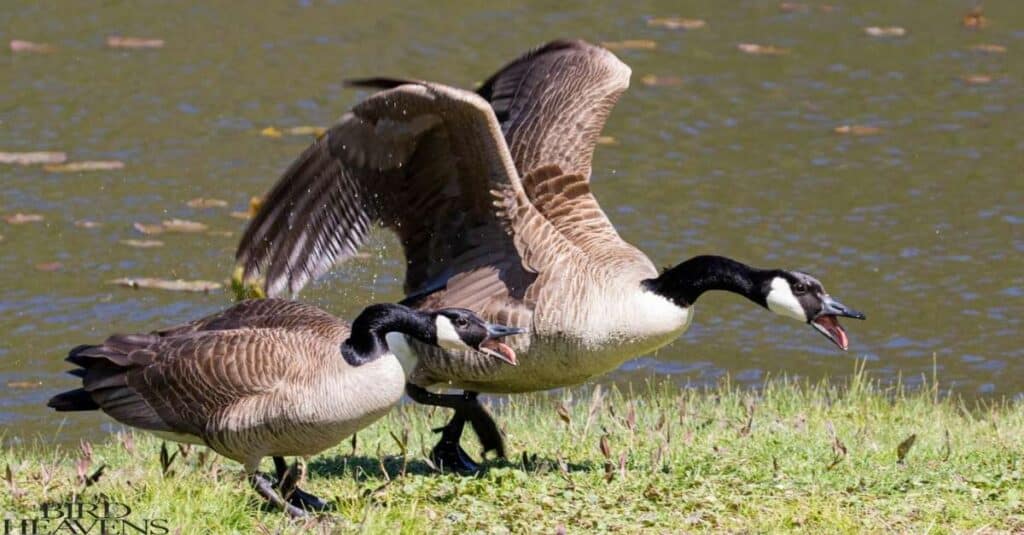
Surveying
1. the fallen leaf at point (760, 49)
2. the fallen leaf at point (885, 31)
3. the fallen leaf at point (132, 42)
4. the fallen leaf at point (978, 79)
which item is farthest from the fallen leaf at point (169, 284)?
the fallen leaf at point (885, 31)

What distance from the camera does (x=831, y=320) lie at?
655 cm

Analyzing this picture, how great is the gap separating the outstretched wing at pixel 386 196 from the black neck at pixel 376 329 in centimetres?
107

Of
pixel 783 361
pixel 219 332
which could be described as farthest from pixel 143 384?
pixel 783 361

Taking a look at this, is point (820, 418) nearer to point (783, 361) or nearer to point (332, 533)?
point (783, 361)

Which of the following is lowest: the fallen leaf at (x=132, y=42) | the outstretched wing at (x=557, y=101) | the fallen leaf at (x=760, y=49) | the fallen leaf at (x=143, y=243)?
the fallen leaf at (x=143, y=243)

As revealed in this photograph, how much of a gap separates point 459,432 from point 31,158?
573cm

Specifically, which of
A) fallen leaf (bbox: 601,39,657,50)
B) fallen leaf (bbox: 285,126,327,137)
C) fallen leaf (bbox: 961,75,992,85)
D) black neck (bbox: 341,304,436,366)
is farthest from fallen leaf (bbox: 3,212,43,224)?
fallen leaf (bbox: 961,75,992,85)

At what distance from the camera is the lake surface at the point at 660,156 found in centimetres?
973

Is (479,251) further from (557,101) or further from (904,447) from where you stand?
(904,447)

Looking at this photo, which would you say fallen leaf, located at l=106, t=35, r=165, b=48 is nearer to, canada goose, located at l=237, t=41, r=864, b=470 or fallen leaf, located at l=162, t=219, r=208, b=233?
fallen leaf, located at l=162, t=219, r=208, b=233

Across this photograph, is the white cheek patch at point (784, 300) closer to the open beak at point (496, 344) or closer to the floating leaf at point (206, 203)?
the open beak at point (496, 344)

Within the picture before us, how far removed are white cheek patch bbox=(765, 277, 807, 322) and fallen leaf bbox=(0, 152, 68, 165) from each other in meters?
6.52

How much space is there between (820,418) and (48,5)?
29.8ft

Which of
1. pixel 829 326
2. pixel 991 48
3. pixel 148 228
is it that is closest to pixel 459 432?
pixel 829 326
